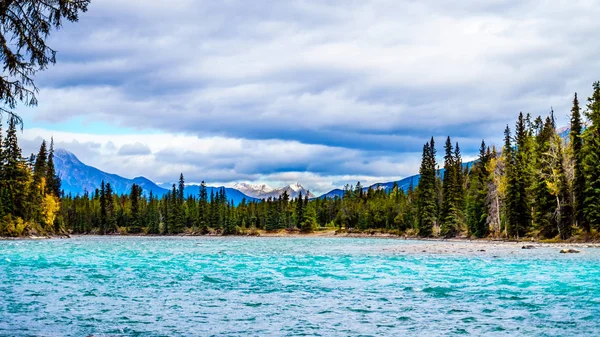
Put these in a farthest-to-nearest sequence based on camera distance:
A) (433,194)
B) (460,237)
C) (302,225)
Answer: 1. (302,225)
2. (433,194)
3. (460,237)

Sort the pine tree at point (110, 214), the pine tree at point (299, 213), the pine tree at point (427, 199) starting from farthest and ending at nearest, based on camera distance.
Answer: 1. the pine tree at point (110, 214)
2. the pine tree at point (299, 213)
3. the pine tree at point (427, 199)

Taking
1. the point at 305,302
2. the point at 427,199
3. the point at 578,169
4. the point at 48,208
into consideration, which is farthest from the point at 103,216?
the point at 305,302

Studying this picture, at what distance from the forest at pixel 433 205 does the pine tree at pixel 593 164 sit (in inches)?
5.2

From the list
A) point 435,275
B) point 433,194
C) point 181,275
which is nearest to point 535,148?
point 433,194

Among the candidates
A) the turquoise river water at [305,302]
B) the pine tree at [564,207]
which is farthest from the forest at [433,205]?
the turquoise river water at [305,302]

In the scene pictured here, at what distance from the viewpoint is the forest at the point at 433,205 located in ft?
229

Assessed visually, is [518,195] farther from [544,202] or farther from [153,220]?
[153,220]

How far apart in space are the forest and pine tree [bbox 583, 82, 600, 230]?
133 millimetres

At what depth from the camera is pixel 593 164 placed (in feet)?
211

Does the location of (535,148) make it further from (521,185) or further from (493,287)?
(493,287)

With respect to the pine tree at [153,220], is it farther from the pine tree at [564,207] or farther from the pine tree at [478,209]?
the pine tree at [564,207]

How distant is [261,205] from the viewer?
195 metres

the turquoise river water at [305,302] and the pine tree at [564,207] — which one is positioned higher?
the pine tree at [564,207]

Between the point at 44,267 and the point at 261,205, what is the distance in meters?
159
